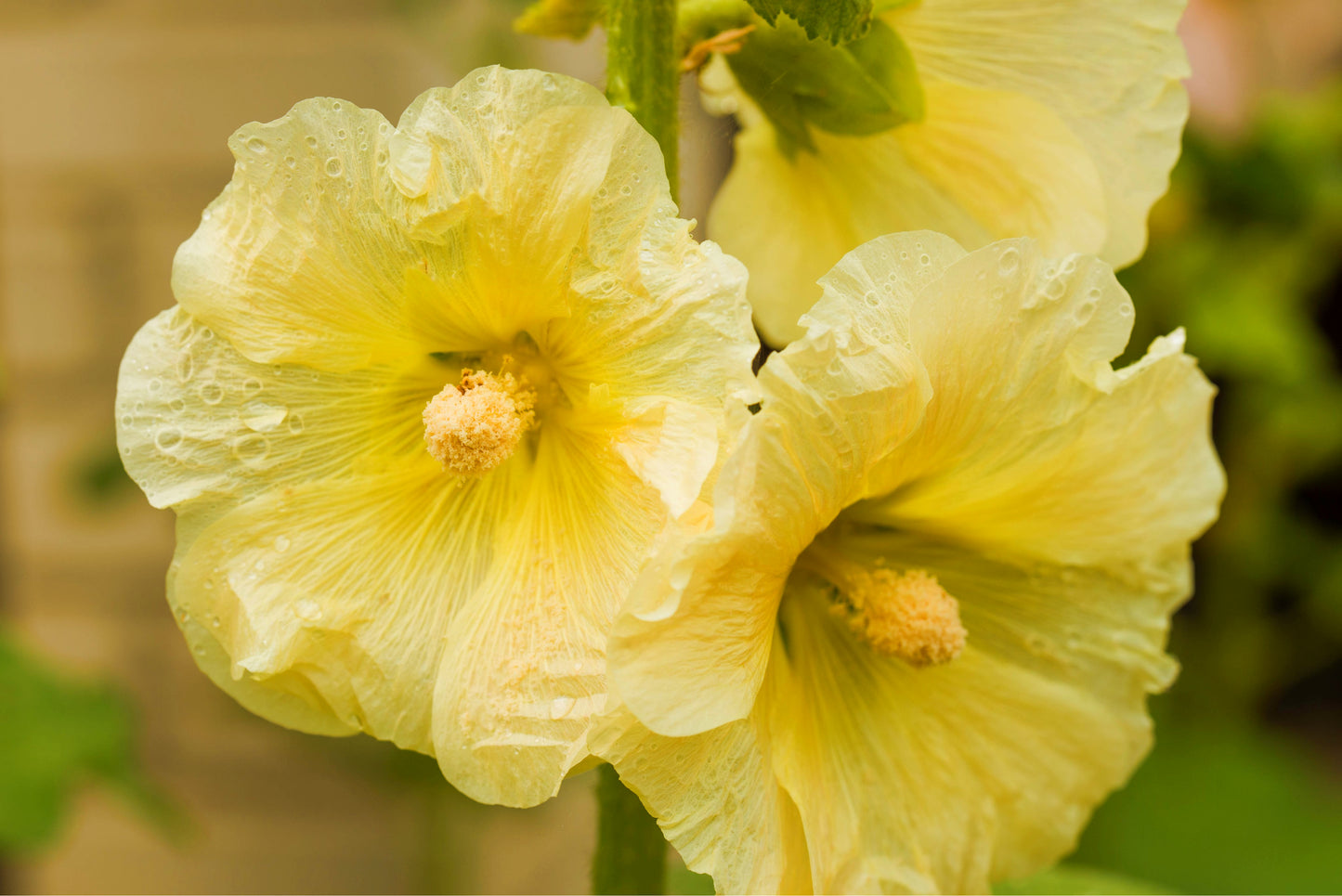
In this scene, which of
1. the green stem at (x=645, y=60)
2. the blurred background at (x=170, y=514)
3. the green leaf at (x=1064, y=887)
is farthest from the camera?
the blurred background at (x=170, y=514)

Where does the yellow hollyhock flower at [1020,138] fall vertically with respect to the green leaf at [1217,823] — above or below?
above

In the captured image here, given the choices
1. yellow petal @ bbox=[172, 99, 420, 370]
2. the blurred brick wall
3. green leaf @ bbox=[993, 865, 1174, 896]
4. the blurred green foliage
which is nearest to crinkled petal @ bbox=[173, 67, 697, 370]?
yellow petal @ bbox=[172, 99, 420, 370]

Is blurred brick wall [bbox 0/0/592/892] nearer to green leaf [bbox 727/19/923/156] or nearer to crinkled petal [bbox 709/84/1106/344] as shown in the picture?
crinkled petal [bbox 709/84/1106/344]

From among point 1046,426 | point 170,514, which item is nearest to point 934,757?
point 1046,426

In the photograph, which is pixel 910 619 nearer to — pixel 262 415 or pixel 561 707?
pixel 561 707

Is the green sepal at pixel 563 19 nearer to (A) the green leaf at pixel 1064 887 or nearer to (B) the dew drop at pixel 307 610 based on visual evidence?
(B) the dew drop at pixel 307 610

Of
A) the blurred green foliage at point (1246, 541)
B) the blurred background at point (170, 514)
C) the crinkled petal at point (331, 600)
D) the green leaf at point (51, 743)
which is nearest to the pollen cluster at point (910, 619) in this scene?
the crinkled petal at point (331, 600)
